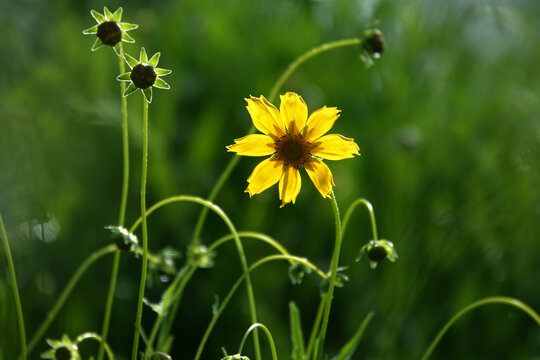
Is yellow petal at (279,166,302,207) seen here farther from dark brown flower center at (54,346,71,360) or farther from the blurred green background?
the blurred green background

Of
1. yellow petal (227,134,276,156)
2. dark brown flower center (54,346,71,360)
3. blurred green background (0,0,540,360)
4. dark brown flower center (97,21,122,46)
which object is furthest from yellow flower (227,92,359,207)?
blurred green background (0,0,540,360)

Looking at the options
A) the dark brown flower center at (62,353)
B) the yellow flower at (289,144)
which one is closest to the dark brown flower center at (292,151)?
the yellow flower at (289,144)

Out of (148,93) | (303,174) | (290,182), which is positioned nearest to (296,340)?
(290,182)

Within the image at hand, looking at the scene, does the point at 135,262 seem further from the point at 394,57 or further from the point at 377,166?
the point at 394,57

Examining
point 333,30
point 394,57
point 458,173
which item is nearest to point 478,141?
point 458,173

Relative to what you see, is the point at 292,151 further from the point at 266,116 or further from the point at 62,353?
the point at 62,353

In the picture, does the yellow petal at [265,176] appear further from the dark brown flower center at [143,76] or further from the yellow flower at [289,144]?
the dark brown flower center at [143,76]
